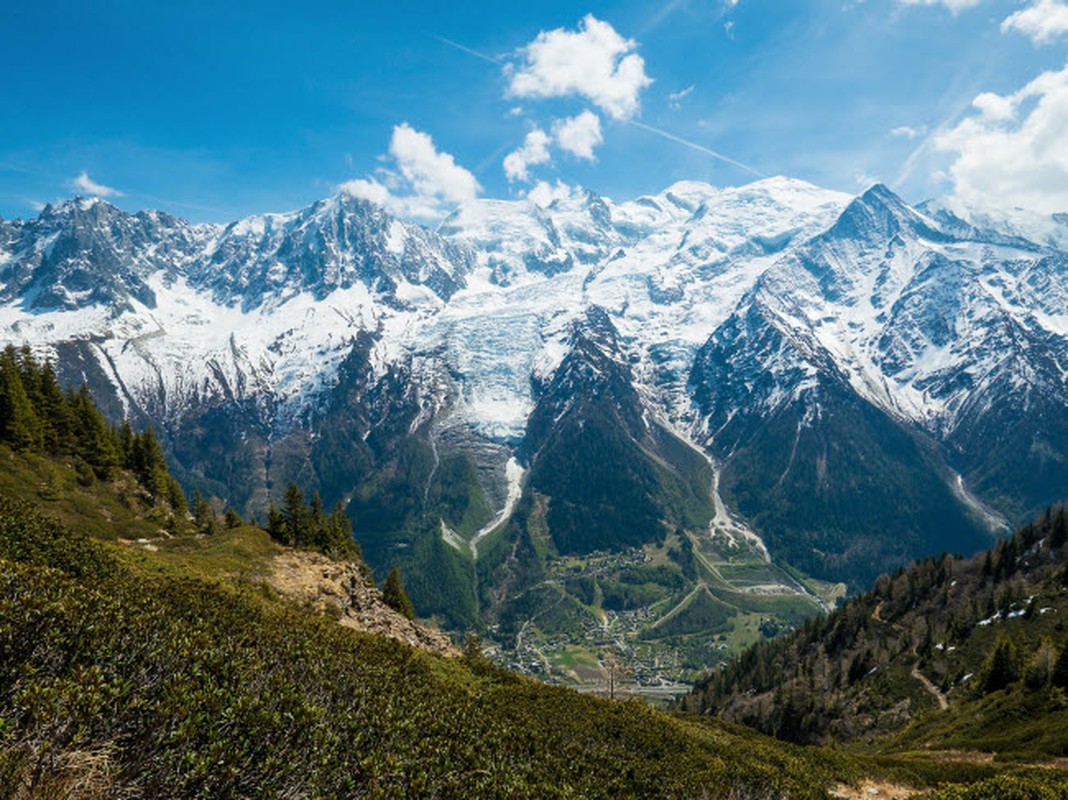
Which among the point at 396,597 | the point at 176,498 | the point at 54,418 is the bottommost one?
the point at 396,597

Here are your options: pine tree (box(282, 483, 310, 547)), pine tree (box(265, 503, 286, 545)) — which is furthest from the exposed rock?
pine tree (box(282, 483, 310, 547))

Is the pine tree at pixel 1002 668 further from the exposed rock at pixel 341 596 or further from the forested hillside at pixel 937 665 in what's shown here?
the exposed rock at pixel 341 596

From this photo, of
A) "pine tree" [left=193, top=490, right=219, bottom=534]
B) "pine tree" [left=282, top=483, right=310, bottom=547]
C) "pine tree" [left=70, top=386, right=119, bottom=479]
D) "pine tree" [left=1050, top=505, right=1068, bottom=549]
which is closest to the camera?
"pine tree" [left=193, top=490, right=219, bottom=534]

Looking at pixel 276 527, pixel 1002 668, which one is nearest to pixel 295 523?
pixel 276 527

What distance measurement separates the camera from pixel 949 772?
58.0 metres

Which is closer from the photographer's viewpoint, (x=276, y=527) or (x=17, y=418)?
(x=17, y=418)

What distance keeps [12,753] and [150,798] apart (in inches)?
150

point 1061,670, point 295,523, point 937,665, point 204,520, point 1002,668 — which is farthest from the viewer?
point 937,665

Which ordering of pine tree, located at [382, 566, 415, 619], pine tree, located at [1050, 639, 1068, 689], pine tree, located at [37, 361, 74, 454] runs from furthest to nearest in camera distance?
1. pine tree, located at [382, 566, 415, 619]
2. pine tree, located at [37, 361, 74, 454]
3. pine tree, located at [1050, 639, 1068, 689]

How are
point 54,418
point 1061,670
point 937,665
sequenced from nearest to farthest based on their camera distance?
1. point 1061,670
2. point 54,418
3. point 937,665

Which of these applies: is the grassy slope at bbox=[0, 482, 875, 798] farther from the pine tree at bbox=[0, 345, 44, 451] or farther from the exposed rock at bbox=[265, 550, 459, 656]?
the pine tree at bbox=[0, 345, 44, 451]

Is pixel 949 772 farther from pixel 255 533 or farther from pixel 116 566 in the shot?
pixel 255 533

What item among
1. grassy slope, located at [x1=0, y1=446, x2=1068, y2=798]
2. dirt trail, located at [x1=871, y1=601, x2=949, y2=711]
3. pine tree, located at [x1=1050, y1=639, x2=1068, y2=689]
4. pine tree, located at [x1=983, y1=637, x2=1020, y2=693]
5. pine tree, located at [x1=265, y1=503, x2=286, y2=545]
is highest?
grassy slope, located at [x1=0, y1=446, x2=1068, y2=798]

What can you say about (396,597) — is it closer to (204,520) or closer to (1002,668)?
(204,520)
